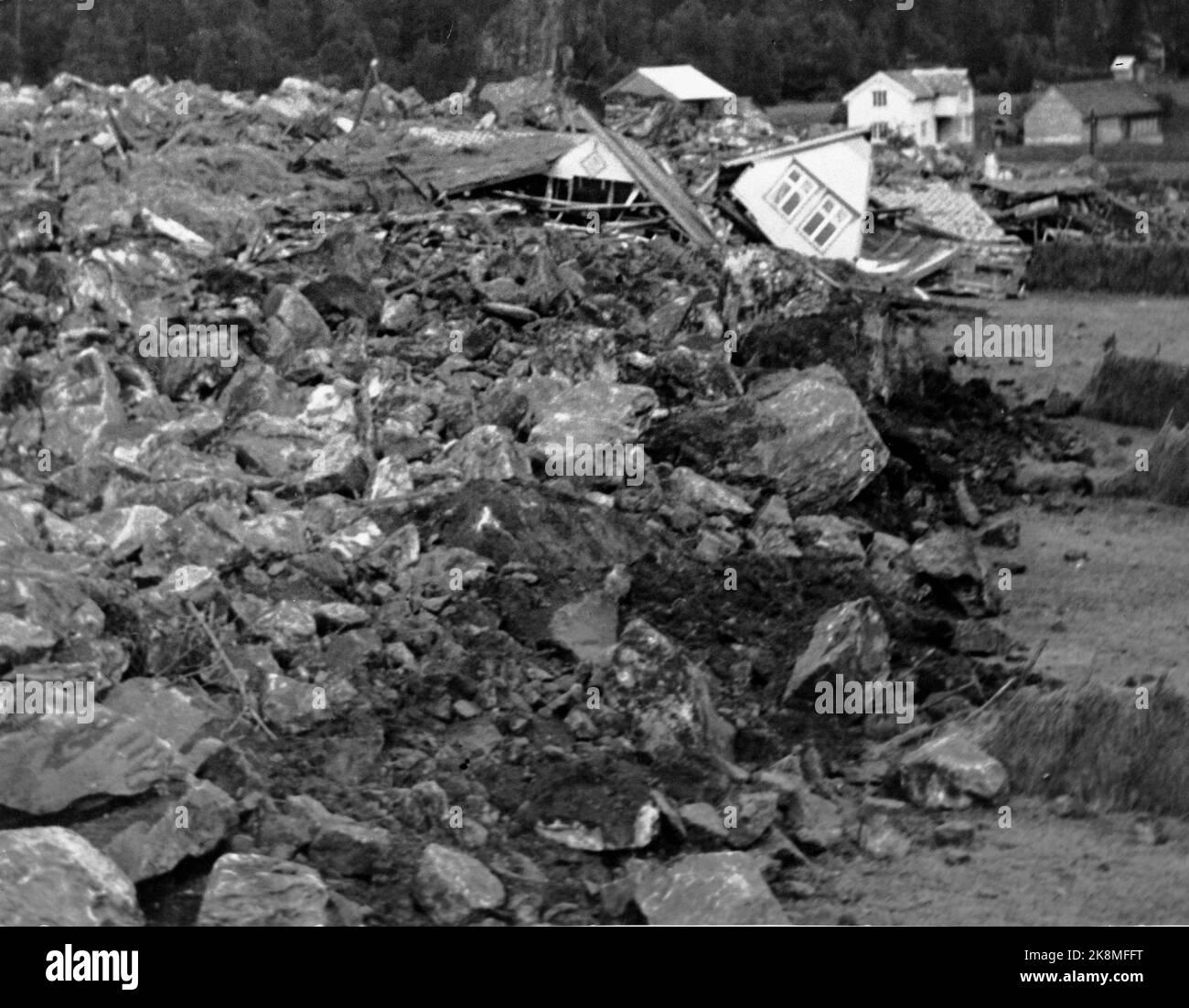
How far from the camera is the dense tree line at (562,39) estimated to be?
102 feet

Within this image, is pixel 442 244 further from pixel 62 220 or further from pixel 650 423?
pixel 650 423

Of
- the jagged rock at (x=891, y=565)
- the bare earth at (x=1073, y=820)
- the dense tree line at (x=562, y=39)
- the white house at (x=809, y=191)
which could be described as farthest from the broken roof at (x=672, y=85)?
the jagged rock at (x=891, y=565)

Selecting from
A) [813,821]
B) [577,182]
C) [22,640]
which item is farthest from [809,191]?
[22,640]

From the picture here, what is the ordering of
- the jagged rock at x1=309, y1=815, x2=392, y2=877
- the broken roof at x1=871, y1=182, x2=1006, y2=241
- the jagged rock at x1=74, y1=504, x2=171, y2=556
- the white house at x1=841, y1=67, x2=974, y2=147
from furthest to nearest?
the white house at x1=841, y1=67, x2=974, y2=147, the broken roof at x1=871, y1=182, x2=1006, y2=241, the jagged rock at x1=74, y1=504, x2=171, y2=556, the jagged rock at x1=309, y1=815, x2=392, y2=877

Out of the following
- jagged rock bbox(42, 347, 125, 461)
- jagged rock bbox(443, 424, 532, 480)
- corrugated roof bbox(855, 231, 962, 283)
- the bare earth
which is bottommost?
the bare earth

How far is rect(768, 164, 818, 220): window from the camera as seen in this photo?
63.7 feet

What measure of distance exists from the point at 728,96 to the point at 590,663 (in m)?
35.2

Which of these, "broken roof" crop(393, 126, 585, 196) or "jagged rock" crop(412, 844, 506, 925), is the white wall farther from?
"jagged rock" crop(412, 844, 506, 925)

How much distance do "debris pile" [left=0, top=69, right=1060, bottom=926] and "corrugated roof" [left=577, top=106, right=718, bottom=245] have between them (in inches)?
184

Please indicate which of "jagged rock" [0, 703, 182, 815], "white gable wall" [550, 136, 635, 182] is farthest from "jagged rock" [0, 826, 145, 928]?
"white gable wall" [550, 136, 635, 182]

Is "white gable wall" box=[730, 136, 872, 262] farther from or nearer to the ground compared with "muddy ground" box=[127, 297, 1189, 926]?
farther from the ground

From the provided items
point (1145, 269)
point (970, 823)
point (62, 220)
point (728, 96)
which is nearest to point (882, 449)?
point (970, 823)

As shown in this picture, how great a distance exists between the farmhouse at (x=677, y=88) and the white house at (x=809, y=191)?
18.1 metres

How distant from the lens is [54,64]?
3047cm
